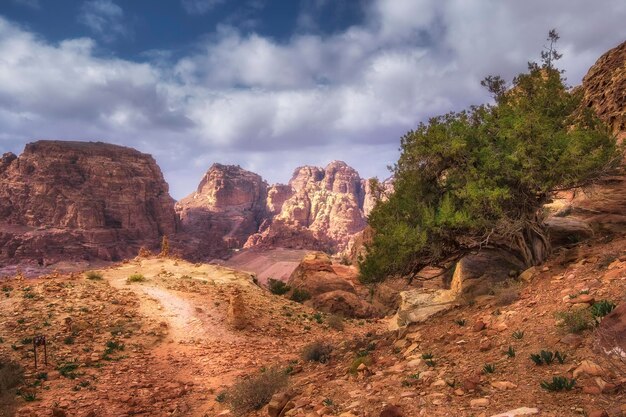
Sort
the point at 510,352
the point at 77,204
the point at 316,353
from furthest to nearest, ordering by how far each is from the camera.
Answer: the point at 77,204, the point at 316,353, the point at 510,352

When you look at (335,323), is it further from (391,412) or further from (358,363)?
(391,412)

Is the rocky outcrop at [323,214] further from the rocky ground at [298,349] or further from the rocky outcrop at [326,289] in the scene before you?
the rocky ground at [298,349]

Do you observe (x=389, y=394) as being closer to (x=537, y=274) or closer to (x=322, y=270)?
(x=537, y=274)

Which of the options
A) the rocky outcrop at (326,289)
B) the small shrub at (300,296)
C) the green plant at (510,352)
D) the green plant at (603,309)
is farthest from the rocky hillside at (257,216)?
the green plant at (603,309)

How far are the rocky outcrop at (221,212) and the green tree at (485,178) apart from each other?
11581cm

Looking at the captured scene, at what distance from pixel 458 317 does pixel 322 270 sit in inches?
1269

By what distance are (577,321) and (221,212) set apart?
16795 centimetres

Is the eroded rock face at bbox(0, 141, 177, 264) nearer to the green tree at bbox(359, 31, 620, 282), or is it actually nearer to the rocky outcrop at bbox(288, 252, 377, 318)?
the rocky outcrop at bbox(288, 252, 377, 318)

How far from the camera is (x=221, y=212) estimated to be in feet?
553

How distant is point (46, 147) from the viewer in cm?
11456

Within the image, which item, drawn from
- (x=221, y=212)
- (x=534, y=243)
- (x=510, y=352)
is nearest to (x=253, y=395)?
(x=510, y=352)

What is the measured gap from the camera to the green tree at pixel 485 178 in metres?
12.8

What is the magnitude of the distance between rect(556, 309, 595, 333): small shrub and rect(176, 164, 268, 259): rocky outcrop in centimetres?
12225

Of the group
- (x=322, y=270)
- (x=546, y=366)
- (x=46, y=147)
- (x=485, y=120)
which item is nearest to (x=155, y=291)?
(x=322, y=270)
